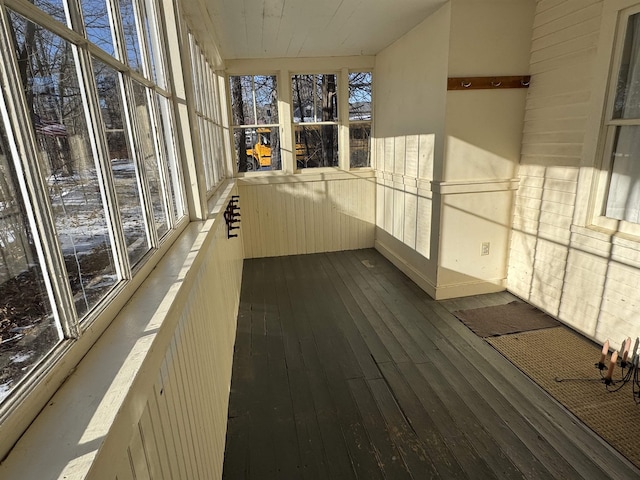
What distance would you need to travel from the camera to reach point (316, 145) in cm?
458

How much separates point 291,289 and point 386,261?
1.31m

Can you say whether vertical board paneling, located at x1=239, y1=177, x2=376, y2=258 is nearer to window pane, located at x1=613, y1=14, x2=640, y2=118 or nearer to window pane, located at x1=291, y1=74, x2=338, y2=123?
window pane, located at x1=291, y1=74, x2=338, y2=123

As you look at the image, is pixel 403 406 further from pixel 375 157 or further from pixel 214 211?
pixel 375 157

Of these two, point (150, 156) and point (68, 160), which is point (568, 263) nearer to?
point (150, 156)

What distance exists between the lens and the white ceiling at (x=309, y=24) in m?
2.68

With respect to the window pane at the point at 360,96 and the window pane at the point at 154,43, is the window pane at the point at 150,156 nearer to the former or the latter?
the window pane at the point at 154,43

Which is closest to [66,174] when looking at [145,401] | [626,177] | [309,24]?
[145,401]

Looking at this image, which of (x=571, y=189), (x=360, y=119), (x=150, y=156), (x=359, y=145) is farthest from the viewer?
(x=359, y=145)

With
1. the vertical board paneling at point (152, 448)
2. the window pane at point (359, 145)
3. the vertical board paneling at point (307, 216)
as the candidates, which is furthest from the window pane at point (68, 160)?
the window pane at point (359, 145)

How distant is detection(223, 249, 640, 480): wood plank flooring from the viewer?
1.64 metres

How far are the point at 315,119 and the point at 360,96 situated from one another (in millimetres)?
617

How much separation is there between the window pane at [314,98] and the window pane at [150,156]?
3.26 metres

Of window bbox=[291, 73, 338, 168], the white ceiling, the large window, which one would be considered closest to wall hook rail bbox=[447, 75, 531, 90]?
the white ceiling

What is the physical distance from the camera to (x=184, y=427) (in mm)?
1020
